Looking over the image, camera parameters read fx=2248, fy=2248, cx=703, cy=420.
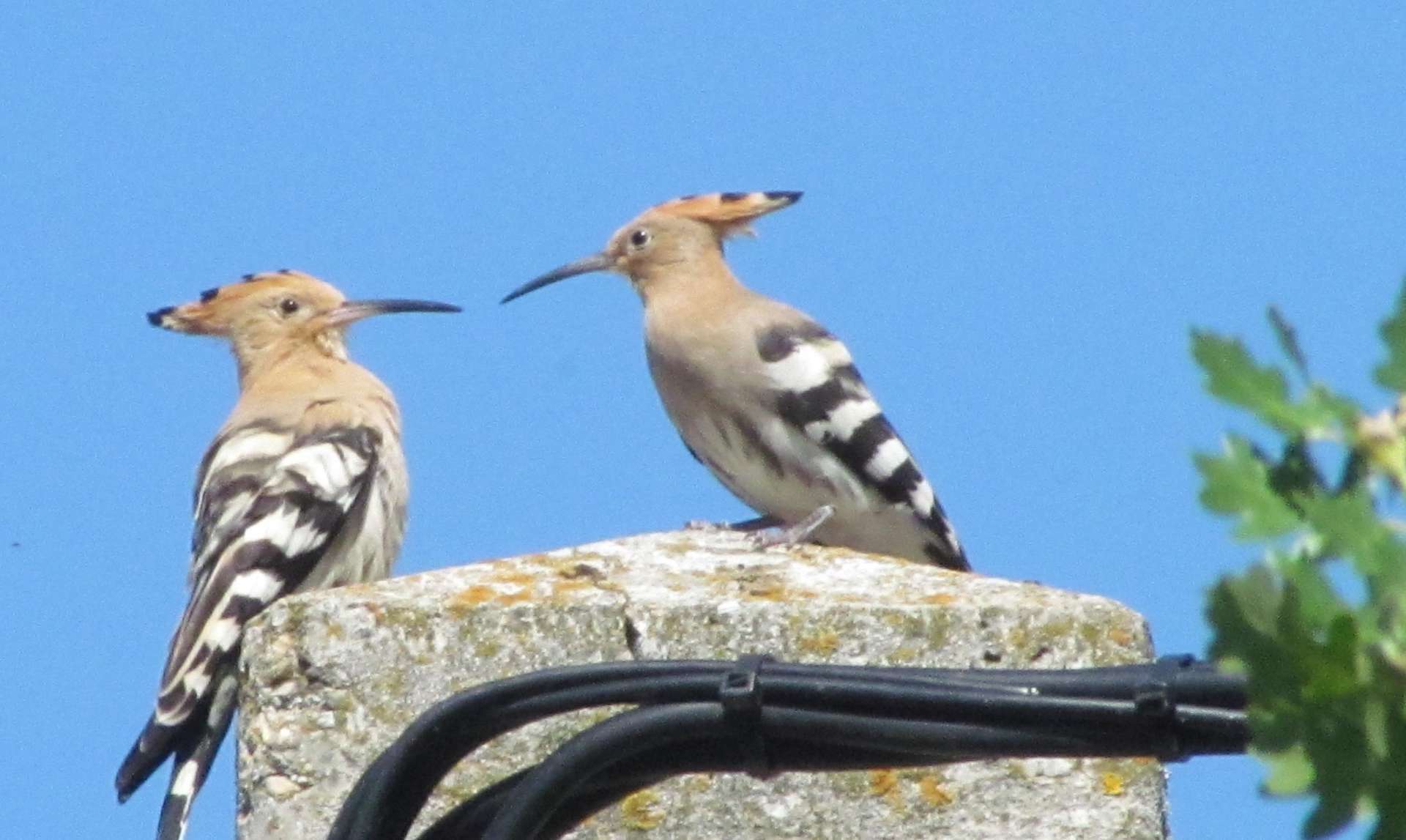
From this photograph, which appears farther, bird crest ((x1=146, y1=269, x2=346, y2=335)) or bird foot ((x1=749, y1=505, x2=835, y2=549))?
bird crest ((x1=146, y1=269, x2=346, y2=335))

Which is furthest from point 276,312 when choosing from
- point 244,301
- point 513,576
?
point 513,576

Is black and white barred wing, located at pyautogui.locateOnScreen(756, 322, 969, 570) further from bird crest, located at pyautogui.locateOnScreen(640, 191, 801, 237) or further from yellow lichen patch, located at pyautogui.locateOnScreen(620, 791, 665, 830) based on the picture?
yellow lichen patch, located at pyautogui.locateOnScreen(620, 791, 665, 830)

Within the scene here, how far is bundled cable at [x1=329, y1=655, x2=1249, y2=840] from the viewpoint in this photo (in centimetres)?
132

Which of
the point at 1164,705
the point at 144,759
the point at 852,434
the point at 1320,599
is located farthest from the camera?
the point at 852,434

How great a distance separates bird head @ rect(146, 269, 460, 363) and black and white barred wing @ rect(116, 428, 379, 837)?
2.74ft

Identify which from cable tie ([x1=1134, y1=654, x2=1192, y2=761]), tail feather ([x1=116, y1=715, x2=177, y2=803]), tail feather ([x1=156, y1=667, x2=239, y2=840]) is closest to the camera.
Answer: cable tie ([x1=1134, y1=654, x2=1192, y2=761])

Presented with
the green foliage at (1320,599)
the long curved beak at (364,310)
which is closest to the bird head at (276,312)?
the long curved beak at (364,310)

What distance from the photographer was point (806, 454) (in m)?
5.28

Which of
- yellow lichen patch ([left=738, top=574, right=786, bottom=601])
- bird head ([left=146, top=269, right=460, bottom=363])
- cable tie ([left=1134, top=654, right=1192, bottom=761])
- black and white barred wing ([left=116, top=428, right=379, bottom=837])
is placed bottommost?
cable tie ([left=1134, top=654, right=1192, bottom=761])

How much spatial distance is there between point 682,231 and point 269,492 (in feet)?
6.21

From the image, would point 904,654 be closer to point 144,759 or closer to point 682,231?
point 144,759

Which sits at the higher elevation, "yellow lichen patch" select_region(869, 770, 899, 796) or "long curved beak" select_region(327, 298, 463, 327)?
"long curved beak" select_region(327, 298, 463, 327)

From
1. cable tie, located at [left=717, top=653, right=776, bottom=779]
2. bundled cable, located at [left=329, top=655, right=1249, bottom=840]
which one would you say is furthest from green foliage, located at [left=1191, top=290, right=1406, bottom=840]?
cable tie, located at [left=717, top=653, right=776, bottom=779]

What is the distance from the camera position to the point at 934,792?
191cm
